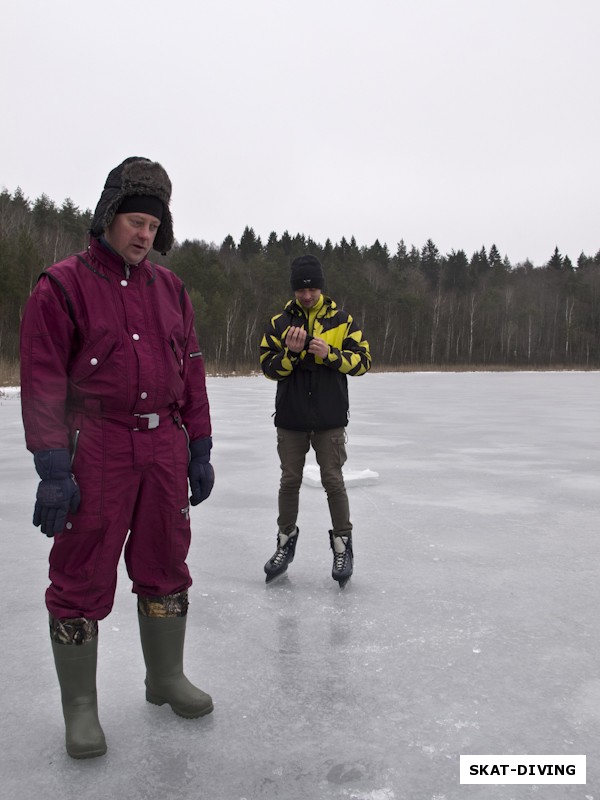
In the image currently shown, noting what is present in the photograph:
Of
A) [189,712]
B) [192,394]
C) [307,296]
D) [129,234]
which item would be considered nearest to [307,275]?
[307,296]

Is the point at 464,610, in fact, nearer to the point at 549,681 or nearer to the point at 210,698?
the point at 549,681

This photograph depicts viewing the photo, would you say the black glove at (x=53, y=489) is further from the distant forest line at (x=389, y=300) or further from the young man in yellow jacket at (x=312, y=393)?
the distant forest line at (x=389, y=300)

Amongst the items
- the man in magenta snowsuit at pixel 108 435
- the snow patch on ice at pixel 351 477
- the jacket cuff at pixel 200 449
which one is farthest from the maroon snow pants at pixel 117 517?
the snow patch on ice at pixel 351 477

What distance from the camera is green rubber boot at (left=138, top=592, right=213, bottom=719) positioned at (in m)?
2.11

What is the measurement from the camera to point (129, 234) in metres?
1.97

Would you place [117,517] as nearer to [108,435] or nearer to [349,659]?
[108,435]

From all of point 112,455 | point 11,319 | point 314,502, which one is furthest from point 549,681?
point 11,319

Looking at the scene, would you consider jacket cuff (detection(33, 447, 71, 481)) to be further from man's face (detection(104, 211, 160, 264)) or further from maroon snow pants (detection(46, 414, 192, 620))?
man's face (detection(104, 211, 160, 264))

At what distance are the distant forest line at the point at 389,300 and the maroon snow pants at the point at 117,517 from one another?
42333mm

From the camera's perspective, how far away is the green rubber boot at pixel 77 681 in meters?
1.91

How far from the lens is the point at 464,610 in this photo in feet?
9.66

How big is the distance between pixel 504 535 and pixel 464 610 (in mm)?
1306

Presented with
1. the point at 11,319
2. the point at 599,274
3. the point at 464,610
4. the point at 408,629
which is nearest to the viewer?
the point at 408,629

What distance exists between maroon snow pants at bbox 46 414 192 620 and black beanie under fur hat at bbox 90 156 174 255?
0.59m
